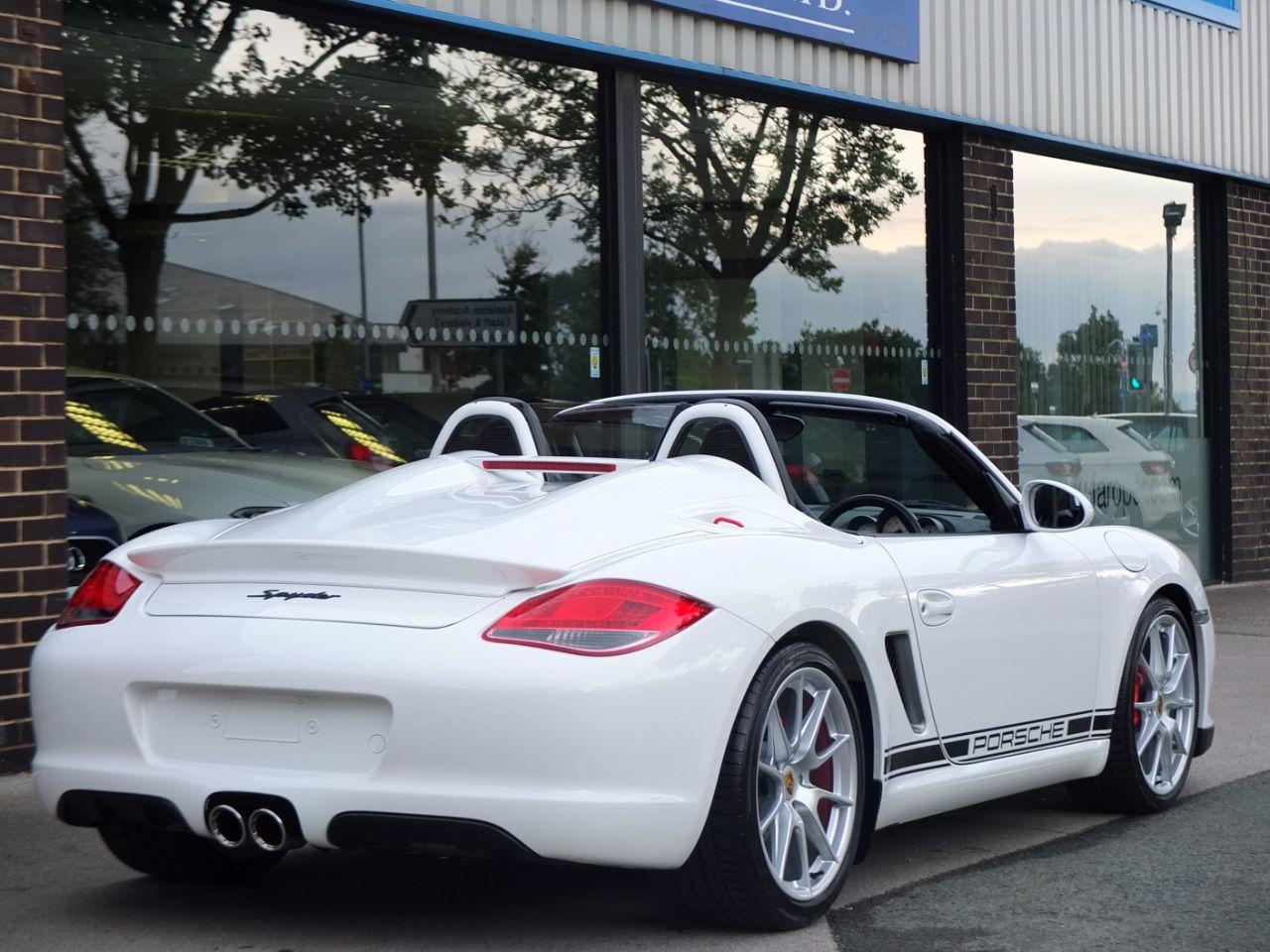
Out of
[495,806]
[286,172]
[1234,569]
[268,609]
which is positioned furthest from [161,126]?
[1234,569]

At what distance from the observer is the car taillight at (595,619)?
379 centimetres

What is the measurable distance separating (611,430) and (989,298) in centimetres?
723

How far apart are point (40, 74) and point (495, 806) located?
4318 mm

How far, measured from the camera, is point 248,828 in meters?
3.90

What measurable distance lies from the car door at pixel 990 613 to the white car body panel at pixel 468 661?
0.29 feet

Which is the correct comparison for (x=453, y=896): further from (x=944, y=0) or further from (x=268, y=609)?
(x=944, y=0)

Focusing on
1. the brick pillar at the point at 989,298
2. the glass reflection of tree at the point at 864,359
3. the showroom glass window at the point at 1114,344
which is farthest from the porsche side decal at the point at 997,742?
the showroom glass window at the point at 1114,344

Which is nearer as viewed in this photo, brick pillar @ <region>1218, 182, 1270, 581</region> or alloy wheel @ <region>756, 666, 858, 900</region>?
alloy wheel @ <region>756, 666, 858, 900</region>

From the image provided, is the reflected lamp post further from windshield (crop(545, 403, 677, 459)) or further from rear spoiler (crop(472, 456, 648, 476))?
rear spoiler (crop(472, 456, 648, 476))

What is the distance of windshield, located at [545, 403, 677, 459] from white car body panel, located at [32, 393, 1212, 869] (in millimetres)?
700

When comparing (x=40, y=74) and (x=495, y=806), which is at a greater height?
(x=40, y=74)

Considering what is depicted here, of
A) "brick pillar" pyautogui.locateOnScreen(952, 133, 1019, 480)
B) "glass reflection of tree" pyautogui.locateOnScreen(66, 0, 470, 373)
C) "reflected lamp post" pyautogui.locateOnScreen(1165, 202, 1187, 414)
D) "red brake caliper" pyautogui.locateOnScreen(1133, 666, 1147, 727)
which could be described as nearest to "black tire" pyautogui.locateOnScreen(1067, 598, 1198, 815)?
"red brake caliper" pyautogui.locateOnScreen(1133, 666, 1147, 727)

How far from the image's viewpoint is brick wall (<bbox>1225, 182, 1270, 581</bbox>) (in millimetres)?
14820

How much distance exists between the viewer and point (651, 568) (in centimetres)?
394
